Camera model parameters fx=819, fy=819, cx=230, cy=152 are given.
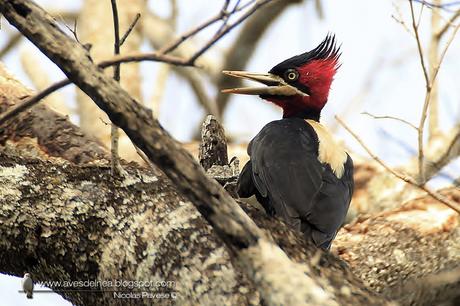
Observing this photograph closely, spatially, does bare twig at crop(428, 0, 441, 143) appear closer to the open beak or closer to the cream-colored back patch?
the open beak

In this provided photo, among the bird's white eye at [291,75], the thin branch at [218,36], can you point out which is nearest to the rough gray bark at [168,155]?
the thin branch at [218,36]

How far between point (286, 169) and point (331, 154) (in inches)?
14.4

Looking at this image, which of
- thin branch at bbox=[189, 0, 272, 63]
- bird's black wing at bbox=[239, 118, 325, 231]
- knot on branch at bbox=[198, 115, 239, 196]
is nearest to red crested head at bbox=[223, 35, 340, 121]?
bird's black wing at bbox=[239, 118, 325, 231]

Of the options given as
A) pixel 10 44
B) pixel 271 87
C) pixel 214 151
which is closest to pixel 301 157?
pixel 214 151

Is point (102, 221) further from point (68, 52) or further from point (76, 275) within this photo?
point (68, 52)

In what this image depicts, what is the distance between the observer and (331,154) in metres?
3.93

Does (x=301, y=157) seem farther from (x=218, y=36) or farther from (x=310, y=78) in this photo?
(x=218, y=36)

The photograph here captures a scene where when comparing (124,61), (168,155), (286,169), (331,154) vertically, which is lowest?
(168,155)

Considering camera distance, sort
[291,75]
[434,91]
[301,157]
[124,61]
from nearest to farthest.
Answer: [124,61] → [301,157] → [291,75] → [434,91]

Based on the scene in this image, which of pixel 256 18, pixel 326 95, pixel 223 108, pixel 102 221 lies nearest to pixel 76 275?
pixel 102 221

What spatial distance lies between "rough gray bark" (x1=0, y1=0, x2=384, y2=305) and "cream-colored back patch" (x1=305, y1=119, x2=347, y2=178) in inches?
77.1

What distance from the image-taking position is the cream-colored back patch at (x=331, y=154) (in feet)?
12.6

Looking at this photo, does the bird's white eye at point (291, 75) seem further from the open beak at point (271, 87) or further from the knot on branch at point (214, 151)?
the knot on branch at point (214, 151)

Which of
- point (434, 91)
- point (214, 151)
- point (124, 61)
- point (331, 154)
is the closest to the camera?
point (124, 61)
